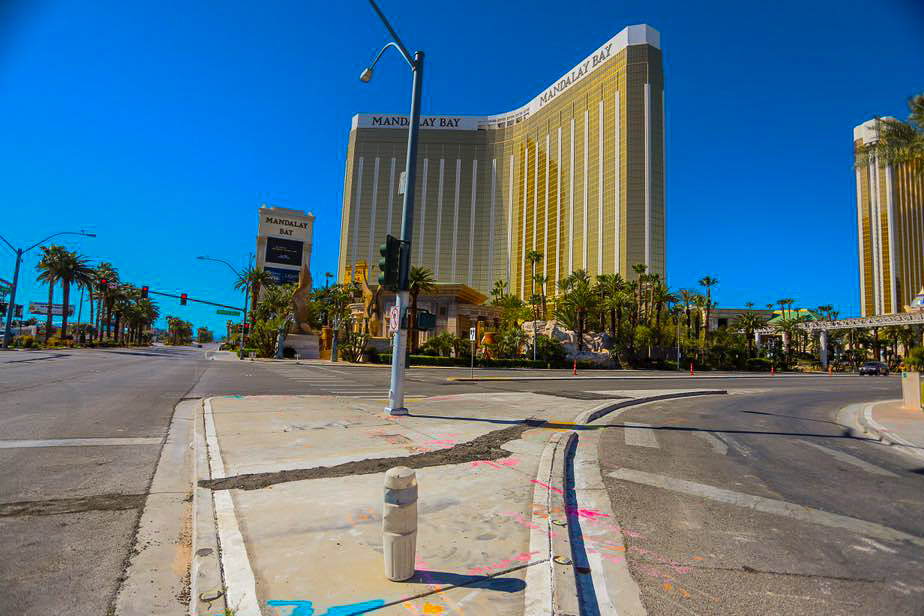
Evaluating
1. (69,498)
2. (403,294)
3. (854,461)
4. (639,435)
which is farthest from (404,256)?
(854,461)

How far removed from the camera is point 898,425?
475 inches

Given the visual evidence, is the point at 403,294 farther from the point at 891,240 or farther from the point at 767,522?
the point at 891,240

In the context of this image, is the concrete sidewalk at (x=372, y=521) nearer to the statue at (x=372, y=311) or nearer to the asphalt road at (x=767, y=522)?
the asphalt road at (x=767, y=522)

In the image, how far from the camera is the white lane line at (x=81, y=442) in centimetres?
690

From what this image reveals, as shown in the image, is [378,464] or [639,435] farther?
[639,435]

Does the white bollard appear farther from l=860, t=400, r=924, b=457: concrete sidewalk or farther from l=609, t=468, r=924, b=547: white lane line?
l=860, t=400, r=924, b=457: concrete sidewalk

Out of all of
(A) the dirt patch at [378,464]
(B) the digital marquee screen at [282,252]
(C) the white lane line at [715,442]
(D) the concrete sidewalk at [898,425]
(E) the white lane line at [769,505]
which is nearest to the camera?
(E) the white lane line at [769,505]

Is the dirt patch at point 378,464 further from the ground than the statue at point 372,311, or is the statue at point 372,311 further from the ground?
the statue at point 372,311

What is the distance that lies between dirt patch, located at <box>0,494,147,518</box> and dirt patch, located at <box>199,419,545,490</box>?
0.66 meters

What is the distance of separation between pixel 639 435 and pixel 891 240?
510ft

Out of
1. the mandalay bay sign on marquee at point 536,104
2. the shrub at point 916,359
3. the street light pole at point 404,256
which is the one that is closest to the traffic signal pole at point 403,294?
the street light pole at point 404,256

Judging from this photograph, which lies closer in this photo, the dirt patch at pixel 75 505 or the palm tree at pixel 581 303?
the dirt patch at pixel 75 505

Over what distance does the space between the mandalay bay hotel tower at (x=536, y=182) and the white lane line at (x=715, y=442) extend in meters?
94.1

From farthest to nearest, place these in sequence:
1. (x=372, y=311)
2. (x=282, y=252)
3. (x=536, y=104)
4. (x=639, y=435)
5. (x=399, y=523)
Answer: (x=282, y=252) → (x=536, y=104) → (x=372, y=311) → (x=639, y=435) → (x=399, y=523)
